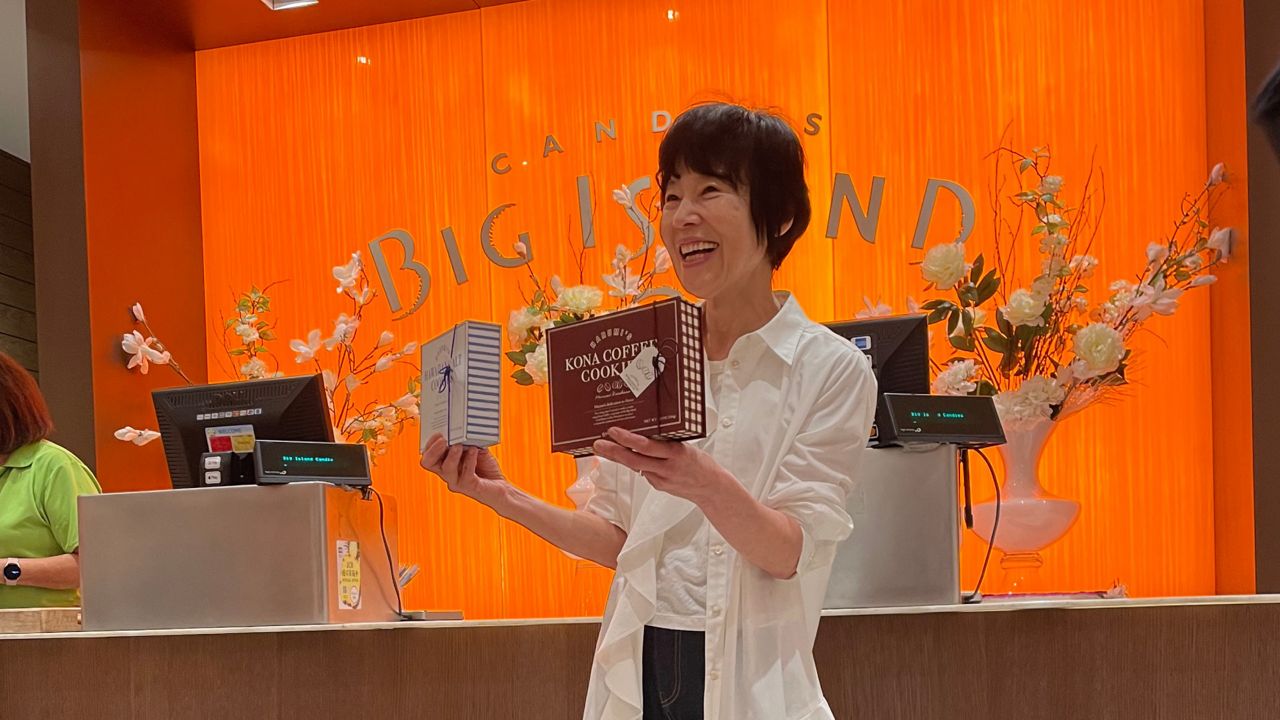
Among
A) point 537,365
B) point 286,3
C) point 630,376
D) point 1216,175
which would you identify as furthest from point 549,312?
point 286,3

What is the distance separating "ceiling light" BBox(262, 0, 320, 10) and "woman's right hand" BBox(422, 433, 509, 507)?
382 centimetres

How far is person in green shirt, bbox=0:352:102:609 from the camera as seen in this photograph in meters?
2.96

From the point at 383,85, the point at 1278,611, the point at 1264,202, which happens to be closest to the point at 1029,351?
the point at 1278,611

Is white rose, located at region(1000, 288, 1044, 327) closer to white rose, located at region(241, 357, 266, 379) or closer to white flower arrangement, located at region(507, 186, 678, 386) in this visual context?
white flower arrangement, located at region(507, 186, 678, 386)

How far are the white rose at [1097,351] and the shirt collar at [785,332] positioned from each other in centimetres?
115

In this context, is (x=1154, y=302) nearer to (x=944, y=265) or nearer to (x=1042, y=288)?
(x=1042, y=288)

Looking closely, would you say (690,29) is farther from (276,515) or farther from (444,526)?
(276,515)

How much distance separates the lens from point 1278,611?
6.18 ft

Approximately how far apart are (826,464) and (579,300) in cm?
143

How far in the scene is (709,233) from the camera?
1.54 meters

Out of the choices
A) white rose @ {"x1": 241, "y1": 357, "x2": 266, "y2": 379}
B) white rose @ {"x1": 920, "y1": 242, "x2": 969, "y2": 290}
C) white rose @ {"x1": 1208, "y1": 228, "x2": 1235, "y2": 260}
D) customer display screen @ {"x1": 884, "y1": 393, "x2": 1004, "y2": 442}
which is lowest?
customer display screen @ {"x1": 884, "y1": 393, "x2": 1004, "y2": 442}

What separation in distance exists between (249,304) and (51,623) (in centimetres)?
122

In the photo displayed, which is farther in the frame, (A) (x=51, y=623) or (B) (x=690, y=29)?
(B) (x=690, y=29)

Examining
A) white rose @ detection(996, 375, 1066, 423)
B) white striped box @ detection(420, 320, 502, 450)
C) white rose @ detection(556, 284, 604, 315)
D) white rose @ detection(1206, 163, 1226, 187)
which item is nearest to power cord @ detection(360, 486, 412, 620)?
white rose @ detection(556, 284, 604, 315)
